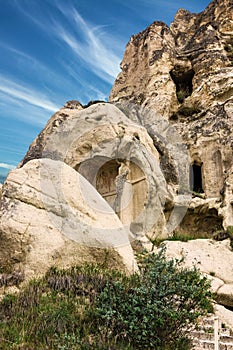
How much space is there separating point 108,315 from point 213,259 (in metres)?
5.47

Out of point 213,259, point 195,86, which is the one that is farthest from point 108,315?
point 195,86

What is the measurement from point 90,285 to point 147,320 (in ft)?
4.69

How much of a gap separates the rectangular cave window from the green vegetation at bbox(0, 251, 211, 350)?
442 inches

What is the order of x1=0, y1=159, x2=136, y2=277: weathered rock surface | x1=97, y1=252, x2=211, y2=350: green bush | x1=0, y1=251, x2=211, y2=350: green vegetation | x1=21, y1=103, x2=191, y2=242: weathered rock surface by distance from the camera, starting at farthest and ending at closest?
x1=21, y1=103, x2=191, y2=242: weathered rock surface
x1=0, y1=159, x2=136, y2=277: weathered rock surface
x1=97, y1=252, x2=211, y2=350: green bush
x1=0, y1=251, x2=211, y2=350: green vegetation

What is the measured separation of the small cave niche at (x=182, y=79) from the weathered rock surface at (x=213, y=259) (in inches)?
606

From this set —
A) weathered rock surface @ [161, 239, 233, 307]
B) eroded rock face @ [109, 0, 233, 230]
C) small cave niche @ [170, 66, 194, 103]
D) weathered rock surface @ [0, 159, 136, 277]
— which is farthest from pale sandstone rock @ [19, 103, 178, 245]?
small cave niche @ [170, 66, 194, 103]

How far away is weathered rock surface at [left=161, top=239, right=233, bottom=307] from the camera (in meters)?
7.42

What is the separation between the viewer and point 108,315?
13.4ft

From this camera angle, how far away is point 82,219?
6594 millimetres

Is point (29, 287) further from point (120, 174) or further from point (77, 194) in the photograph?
point (120, 174)

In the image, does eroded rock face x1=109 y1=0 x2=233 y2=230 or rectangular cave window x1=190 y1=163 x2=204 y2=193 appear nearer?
eroded rock face x1=109 y1=0 x2=233 y2=230

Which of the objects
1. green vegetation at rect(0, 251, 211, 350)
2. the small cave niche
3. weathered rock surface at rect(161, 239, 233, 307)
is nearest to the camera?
green vegetation at rect(0, 251, 211, 350)

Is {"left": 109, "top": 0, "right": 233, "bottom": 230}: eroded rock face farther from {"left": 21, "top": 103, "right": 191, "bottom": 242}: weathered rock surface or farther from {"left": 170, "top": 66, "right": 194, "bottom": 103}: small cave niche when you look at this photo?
{"left": 21, "top": 103, "right": 191, "bottom": 242}: weathered rock surface

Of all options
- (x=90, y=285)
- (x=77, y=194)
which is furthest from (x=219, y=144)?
(x=90, y=285)
